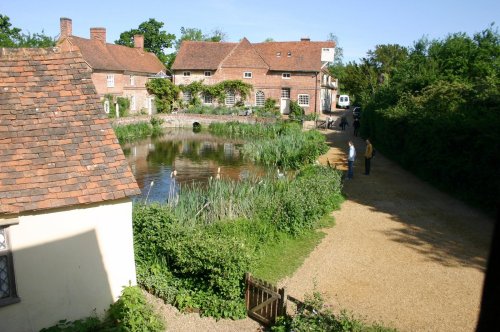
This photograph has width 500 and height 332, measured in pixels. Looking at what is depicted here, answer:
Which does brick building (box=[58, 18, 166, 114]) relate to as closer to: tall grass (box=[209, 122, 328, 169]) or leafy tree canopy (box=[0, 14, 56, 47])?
leafy tree canopy (box=[0, 14, 56, 47])

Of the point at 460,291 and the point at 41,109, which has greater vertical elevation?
the point at 41,109

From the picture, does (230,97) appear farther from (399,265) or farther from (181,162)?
(399,265)

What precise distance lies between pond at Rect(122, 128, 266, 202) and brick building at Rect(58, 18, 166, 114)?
7956mm

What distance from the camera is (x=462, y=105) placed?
60.0 ft

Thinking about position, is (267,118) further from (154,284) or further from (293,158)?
(154,284)

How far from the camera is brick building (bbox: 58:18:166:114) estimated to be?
40.5 m

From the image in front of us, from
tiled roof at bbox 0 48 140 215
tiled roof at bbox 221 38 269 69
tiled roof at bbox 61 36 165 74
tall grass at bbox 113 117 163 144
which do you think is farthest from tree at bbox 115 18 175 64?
tiled roof at bbox 0 48 140 215

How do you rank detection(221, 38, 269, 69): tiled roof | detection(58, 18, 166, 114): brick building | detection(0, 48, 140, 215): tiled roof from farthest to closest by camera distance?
detection(221, 38, 269, 69): tiled roof → detection(58, 18, 166, 114): brick building → detection(0, 48, 140, 215): tiled roof

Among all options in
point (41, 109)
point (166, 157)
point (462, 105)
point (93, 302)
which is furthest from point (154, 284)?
point (166, 157)

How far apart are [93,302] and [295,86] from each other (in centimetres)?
4199

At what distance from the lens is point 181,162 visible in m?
28.4

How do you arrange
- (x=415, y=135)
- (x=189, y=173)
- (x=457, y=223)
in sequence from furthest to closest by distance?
1. (x=189, y=173)
2. (x=415, y=135)
3. (x=457, y=223)

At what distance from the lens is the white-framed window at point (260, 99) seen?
49.9m

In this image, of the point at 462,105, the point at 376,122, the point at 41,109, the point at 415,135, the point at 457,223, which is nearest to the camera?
the point at 41,109
